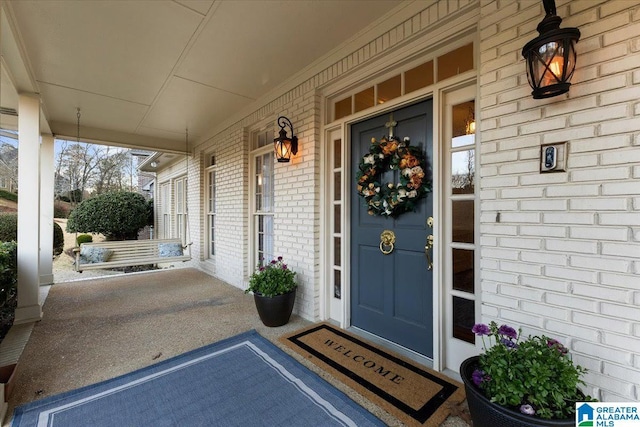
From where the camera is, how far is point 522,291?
155 centimetres

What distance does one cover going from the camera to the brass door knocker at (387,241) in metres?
2.41

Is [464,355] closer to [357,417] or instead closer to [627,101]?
[357,417]

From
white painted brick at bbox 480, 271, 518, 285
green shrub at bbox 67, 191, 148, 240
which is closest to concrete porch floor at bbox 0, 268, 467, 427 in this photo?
white painted brick at bbox 480, 271, 518, 285

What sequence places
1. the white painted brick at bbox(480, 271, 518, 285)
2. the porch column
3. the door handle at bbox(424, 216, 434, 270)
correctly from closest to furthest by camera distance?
the white painted brick at bbox(480, 271, 518, 285) → the door handle at bbox(424, 216, 434, 270) → the porch column

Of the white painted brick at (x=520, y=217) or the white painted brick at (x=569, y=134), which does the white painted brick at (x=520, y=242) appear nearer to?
the white painted brick at (x=520, y=217)

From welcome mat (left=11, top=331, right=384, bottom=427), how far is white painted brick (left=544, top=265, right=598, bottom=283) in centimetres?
125

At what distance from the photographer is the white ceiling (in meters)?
2.06

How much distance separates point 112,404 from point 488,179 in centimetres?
272

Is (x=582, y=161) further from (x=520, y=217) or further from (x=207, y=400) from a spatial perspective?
(x=207, y=400)

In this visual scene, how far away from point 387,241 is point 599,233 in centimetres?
136

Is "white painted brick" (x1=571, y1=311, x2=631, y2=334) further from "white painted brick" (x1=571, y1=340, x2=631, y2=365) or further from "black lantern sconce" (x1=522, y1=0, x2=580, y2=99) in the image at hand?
"black lantern sconce" (x1=522, y1=0, x2=580, y2=99)

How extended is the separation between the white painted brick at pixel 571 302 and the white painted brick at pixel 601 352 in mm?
165

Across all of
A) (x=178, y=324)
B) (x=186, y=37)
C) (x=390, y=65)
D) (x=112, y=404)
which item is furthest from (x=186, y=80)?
(x=112, y=404)

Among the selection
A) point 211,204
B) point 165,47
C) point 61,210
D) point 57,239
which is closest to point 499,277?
point 165,47
